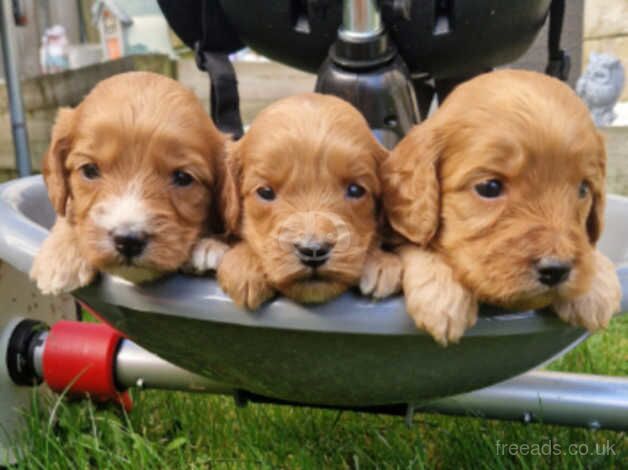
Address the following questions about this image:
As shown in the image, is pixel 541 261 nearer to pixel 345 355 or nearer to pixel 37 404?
pixel 345 355

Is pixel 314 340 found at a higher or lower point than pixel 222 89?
lower

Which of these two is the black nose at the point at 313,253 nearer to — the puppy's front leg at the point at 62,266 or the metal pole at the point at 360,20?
the puppy's front leg at the point at 62,266

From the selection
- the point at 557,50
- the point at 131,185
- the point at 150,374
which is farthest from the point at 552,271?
the point at 150,374

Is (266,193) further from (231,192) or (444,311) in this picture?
(444,311)

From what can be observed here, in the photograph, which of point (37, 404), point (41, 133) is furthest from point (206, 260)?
point (41, 133)

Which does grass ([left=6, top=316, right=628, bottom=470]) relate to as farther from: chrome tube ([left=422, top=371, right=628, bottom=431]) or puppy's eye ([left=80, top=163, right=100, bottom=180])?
puppy's eye ([left=80, top=163, right=100, bottom=180])
